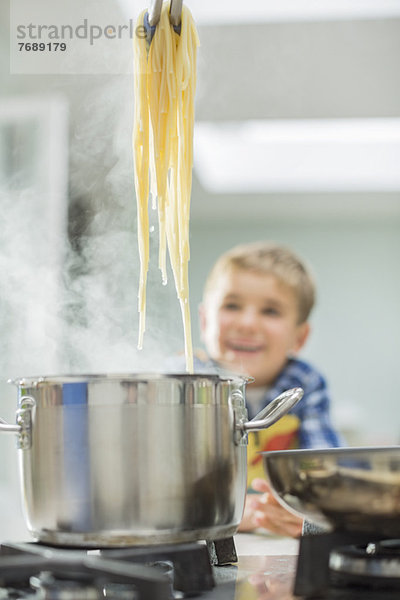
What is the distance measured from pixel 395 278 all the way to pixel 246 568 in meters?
5.69

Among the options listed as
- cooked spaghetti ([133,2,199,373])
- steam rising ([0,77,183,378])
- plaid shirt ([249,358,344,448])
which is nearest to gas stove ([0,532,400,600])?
cooked spaghetti ([133,2,199,373])

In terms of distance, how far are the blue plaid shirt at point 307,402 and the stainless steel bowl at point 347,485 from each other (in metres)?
1.20

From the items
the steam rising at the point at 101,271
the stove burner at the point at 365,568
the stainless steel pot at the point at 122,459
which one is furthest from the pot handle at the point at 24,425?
the steam rising at the point at 101,271

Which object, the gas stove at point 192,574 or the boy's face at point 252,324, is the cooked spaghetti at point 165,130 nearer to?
the gas stove at point 192,574

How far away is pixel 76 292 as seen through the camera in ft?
4.48

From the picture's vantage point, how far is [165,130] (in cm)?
104

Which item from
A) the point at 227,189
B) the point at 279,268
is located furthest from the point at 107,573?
the point at 227,189

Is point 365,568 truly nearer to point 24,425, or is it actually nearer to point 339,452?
point 339,452

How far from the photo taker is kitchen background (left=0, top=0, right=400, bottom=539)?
4.39 ft

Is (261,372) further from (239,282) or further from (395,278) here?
(395,278)

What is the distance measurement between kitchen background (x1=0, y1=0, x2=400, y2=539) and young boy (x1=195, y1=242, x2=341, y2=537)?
586mm

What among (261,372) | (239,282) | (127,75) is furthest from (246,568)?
(239,282)

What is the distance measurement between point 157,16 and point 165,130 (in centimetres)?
15

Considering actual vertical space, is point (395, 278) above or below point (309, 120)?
below
